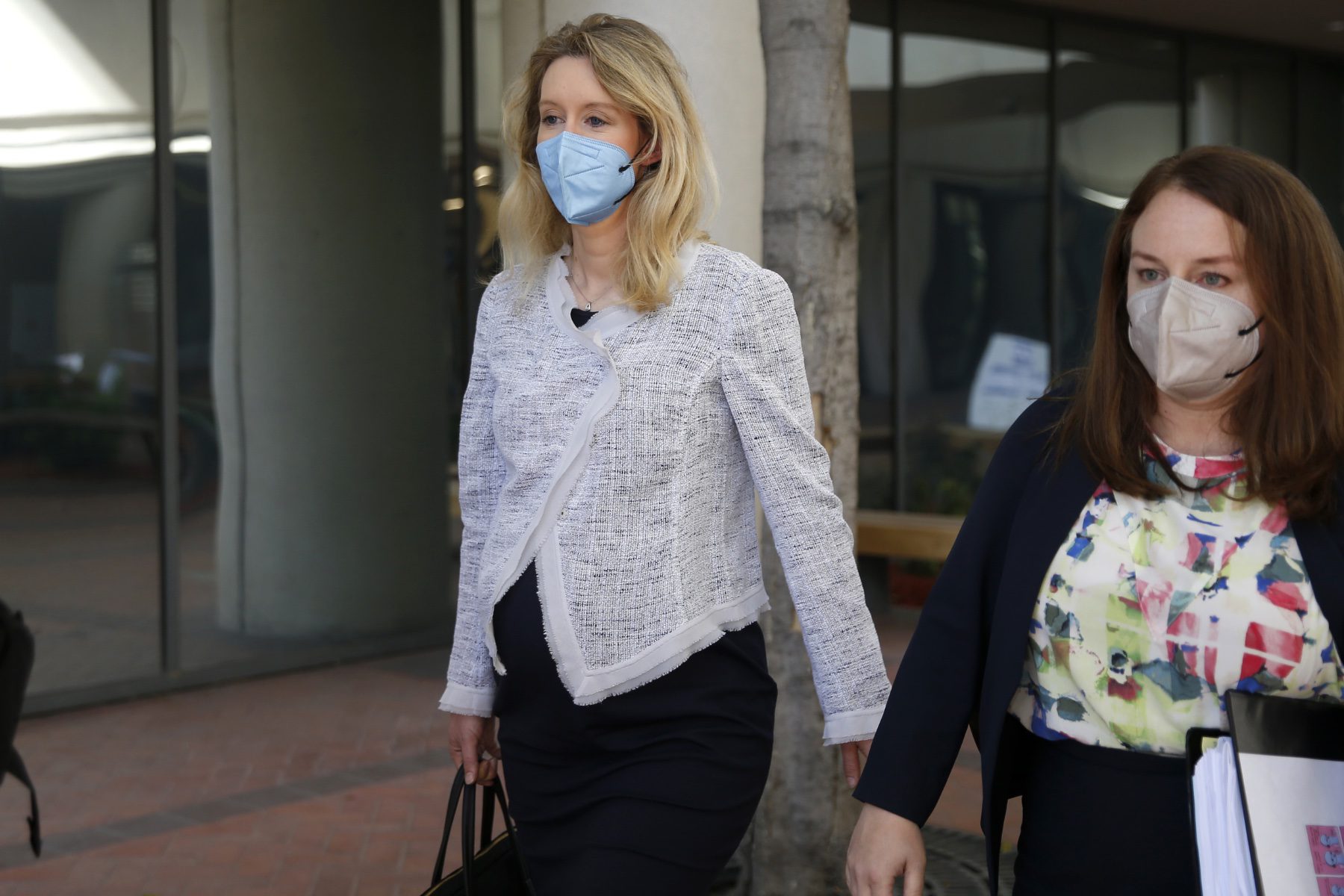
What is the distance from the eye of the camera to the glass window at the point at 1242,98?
1289 cm

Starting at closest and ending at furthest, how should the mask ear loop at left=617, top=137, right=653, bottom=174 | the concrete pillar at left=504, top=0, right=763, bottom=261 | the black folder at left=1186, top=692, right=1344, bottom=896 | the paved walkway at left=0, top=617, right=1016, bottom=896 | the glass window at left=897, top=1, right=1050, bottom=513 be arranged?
1. the black folder at left=1186, top=692, right=1344, bottom=896
2. the mask ear loop at left=617, top=137, right=653, bottom=174
3. the concrete pillar at left=504, top=0, right=763, bottom=261
4. the paved walkway at left=0, top=617, right=1016, bottom=896
5. the glass window at left=897, top=1, right=1050, bottom=513

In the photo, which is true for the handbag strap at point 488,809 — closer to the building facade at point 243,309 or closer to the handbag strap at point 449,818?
the handbag strap at point 449,818

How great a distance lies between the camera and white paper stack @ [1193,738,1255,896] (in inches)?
66.6

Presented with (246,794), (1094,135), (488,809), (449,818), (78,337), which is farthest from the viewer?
(1094,135)

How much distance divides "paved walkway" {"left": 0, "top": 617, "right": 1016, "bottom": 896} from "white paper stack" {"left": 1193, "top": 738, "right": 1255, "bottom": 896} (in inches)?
129

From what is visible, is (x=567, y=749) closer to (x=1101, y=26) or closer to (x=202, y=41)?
(x=202, y=41)

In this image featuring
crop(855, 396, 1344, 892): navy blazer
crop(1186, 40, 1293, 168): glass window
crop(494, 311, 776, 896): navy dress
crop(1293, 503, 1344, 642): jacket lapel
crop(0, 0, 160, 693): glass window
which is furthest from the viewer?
crop(1186, 40, 1293, 168): glass window

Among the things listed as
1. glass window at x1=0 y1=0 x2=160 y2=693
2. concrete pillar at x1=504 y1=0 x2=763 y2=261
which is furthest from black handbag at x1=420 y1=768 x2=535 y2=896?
glass window at x1=0 y1=0 x2=160 y2=693

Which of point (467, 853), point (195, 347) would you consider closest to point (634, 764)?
point (467, 853)

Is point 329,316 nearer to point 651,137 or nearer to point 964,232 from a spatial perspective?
point 964,232

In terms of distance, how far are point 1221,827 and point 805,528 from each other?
87 centimetres

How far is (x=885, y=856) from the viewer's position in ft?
6.77

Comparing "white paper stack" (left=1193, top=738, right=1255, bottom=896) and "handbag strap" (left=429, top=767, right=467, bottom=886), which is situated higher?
"white paper stack" (left=1193, top=738, right=1255, bottom=896)

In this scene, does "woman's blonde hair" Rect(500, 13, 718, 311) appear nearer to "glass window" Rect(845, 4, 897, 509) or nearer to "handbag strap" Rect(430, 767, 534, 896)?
"handbag strap" Rect(430, 767, 534, 896)
